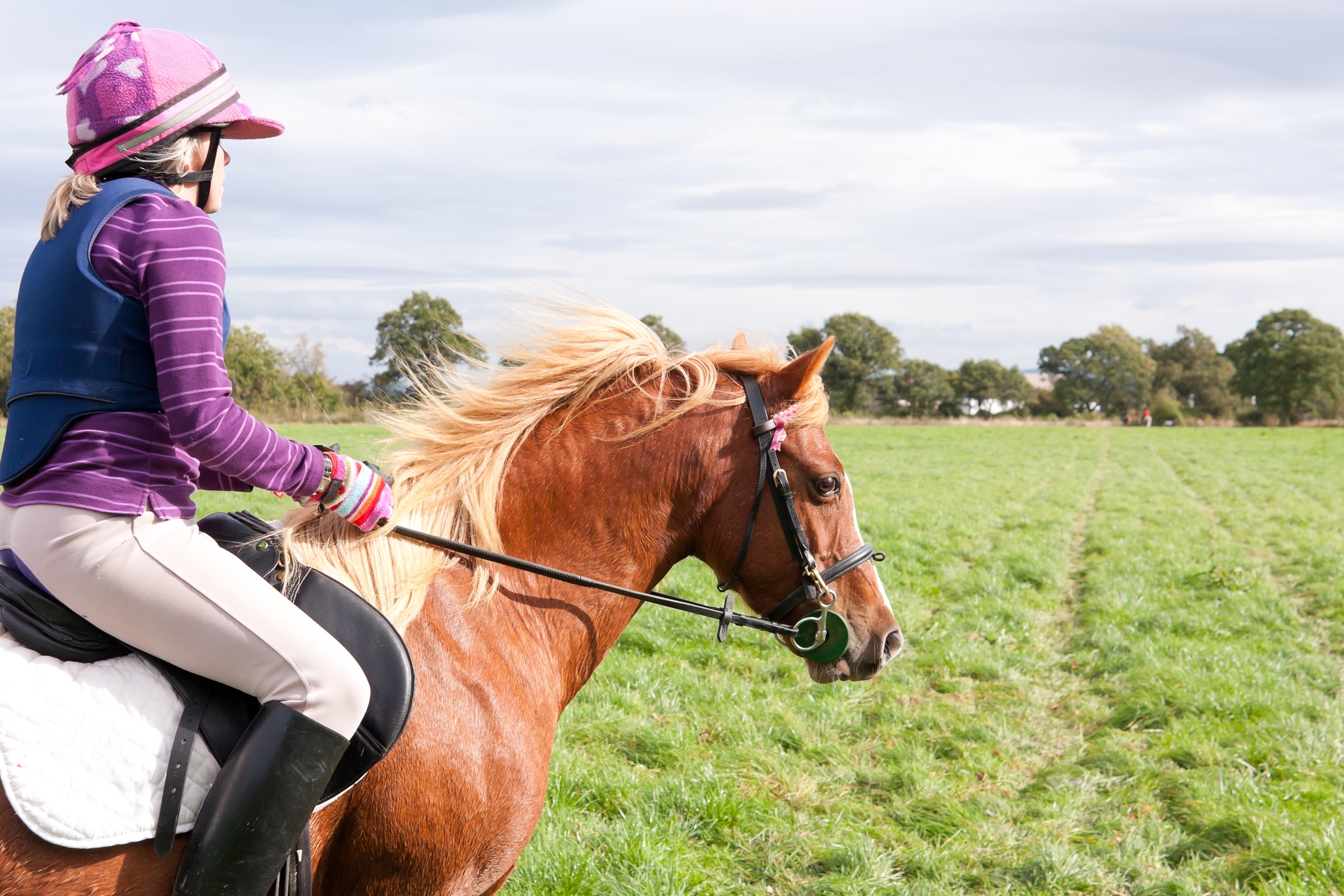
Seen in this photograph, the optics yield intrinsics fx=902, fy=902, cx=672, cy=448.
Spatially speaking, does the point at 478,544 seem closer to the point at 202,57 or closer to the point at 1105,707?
the point at 202,57

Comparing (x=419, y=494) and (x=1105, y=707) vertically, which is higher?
(x=419, y=494)

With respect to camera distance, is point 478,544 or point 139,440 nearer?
point 139,440

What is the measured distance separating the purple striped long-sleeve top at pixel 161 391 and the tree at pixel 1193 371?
11524 cm

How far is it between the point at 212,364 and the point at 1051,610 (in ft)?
32.1

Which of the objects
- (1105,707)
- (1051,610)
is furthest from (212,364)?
(1051,610)

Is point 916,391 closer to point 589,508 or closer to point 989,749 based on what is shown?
point 989,749

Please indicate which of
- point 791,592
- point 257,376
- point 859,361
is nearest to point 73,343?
point 791,592

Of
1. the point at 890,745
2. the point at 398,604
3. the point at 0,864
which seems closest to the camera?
the point at 0,864

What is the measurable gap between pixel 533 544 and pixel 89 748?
1.31m

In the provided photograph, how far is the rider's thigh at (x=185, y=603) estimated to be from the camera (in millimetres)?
2102

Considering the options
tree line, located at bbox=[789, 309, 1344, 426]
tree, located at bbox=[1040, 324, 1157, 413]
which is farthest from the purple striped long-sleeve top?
tree, located at bbox=[1040, 324, 1157, 413]

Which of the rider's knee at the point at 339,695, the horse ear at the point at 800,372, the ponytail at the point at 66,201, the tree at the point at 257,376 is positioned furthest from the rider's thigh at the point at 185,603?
the tree at the point at 257,376

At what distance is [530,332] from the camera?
3227mm

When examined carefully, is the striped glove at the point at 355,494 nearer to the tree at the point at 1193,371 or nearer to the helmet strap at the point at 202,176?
the helmet strap at the point at 202,176
